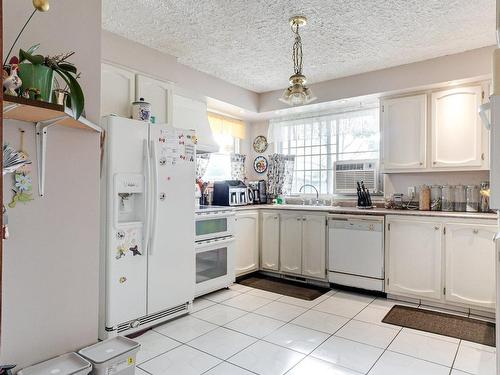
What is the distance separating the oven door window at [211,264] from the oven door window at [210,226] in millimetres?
208

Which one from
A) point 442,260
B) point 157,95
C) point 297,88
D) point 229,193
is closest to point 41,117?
point 297,88

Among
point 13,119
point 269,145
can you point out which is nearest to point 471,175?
point 269,145

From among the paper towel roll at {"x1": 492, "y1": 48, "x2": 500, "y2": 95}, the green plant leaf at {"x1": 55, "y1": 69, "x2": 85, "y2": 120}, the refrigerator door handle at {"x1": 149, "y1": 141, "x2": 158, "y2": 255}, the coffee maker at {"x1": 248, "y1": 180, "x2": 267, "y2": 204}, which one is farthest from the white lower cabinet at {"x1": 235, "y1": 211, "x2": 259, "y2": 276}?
the paper towel roll at {"x1": 492, "y1": 48, "x2": 500, "y2": 95}

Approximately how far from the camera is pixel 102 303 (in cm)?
249

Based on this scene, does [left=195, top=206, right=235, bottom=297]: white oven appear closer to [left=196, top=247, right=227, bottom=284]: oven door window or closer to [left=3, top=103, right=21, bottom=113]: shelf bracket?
[left=196, top=247, right=227, bottom=284]: oven door window

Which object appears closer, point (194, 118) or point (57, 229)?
point (57, 229)

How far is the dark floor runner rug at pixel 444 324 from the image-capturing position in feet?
8.59

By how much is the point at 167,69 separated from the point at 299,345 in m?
2.91

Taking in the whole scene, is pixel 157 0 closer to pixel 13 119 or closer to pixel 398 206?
pixel 13 119

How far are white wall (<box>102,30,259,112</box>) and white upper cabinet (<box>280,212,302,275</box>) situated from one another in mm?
1706

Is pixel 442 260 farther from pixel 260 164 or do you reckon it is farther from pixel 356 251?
pixel 260 164

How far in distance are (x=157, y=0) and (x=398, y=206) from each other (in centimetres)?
326

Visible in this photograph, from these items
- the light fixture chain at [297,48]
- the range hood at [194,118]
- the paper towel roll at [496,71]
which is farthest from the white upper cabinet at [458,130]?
the range hood at [194,118]

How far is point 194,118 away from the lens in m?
3.79
